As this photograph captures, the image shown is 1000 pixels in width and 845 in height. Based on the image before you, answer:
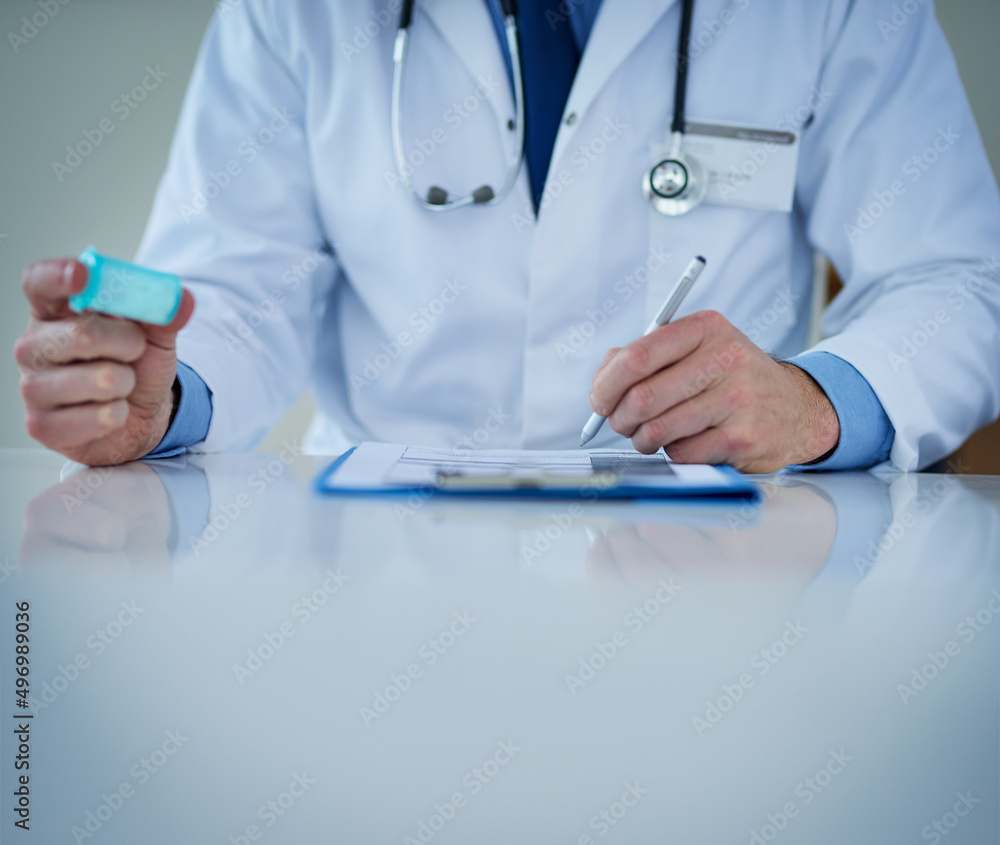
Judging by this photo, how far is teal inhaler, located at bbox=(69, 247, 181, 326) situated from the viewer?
0.51 meters

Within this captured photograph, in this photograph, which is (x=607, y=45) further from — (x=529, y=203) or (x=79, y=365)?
(x=79, y=365)

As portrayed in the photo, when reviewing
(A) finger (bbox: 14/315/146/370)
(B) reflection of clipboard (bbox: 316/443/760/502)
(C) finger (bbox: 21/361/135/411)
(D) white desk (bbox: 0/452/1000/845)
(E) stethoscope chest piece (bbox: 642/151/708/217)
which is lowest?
(D) white desk (bbox: 0/452/1000/845)

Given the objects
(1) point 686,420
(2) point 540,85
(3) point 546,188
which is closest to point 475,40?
(2) point 540,85

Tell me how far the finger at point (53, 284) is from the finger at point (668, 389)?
42 cm

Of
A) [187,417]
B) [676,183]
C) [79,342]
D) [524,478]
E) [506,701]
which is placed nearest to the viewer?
[506,701]

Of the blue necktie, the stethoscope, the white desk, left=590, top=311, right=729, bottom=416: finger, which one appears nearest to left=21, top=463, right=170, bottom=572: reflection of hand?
the white desk

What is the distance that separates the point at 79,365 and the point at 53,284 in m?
0.08

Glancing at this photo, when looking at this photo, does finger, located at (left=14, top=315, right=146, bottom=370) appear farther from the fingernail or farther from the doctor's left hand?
the doctor's left hand

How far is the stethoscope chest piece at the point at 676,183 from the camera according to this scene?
0.99m

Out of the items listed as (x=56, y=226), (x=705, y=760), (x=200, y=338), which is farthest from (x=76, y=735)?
(x=56, y=226)

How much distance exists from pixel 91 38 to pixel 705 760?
11.3 feet

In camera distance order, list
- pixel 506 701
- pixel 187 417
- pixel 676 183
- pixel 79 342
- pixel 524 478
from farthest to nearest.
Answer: pixel 676 183 → pixel 187 417 → pixel 79 342 → pixel 524 478 → pixel 506 701

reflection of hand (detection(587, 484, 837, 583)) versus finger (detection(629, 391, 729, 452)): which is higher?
finger (detection(629, 391, 729, 452))

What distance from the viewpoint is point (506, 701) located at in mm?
301
